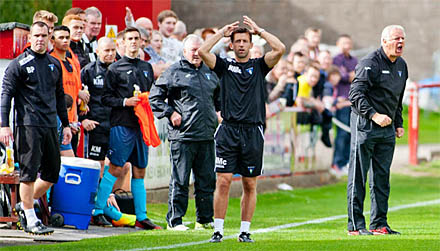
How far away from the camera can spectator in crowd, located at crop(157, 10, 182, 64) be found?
626 inches

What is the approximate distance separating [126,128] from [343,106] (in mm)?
9361

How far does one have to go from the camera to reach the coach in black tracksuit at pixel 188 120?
12.3 m

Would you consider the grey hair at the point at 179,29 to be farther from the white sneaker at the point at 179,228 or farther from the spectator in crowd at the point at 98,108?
the white sneaker at the point at 179,228

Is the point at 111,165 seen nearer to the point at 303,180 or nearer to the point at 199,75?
the point at 199,75

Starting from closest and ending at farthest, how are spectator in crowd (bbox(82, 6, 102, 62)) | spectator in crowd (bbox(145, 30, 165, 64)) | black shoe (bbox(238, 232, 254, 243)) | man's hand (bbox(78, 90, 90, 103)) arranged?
black shoe (bbox(238, 232, 254, 243)) < man's hand (bbox(78, 90, 90, 103)) < spectator in crowd (bbox(82, 6, 102, 62)) < spectator in crowd (bbox(145, 30, 165, 64))

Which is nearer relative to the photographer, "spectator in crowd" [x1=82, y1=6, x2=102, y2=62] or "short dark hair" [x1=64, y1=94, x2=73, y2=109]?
"short dark hair" [x1=64, y1=94, x2=73, y2=109]

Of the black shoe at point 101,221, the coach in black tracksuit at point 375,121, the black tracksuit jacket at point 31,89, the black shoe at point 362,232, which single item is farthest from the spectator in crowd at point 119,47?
the black shoe at point 362,232

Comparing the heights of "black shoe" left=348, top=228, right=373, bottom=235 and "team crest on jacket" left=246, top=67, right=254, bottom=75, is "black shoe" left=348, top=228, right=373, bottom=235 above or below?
below

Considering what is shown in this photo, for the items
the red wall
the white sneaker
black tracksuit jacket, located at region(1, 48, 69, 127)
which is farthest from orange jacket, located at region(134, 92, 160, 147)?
the red wall

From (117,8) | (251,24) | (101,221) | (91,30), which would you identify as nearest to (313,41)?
(117,8)

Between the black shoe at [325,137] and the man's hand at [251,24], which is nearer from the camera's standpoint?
the man's hand at [251,24]

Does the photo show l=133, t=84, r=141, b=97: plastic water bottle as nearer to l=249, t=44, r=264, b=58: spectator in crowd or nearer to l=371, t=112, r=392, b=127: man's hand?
l=371, t=112, r=392, b=127: man's hand

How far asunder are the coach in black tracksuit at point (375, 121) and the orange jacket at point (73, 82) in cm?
333

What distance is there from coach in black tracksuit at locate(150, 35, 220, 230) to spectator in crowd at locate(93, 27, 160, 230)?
13.2 inches
